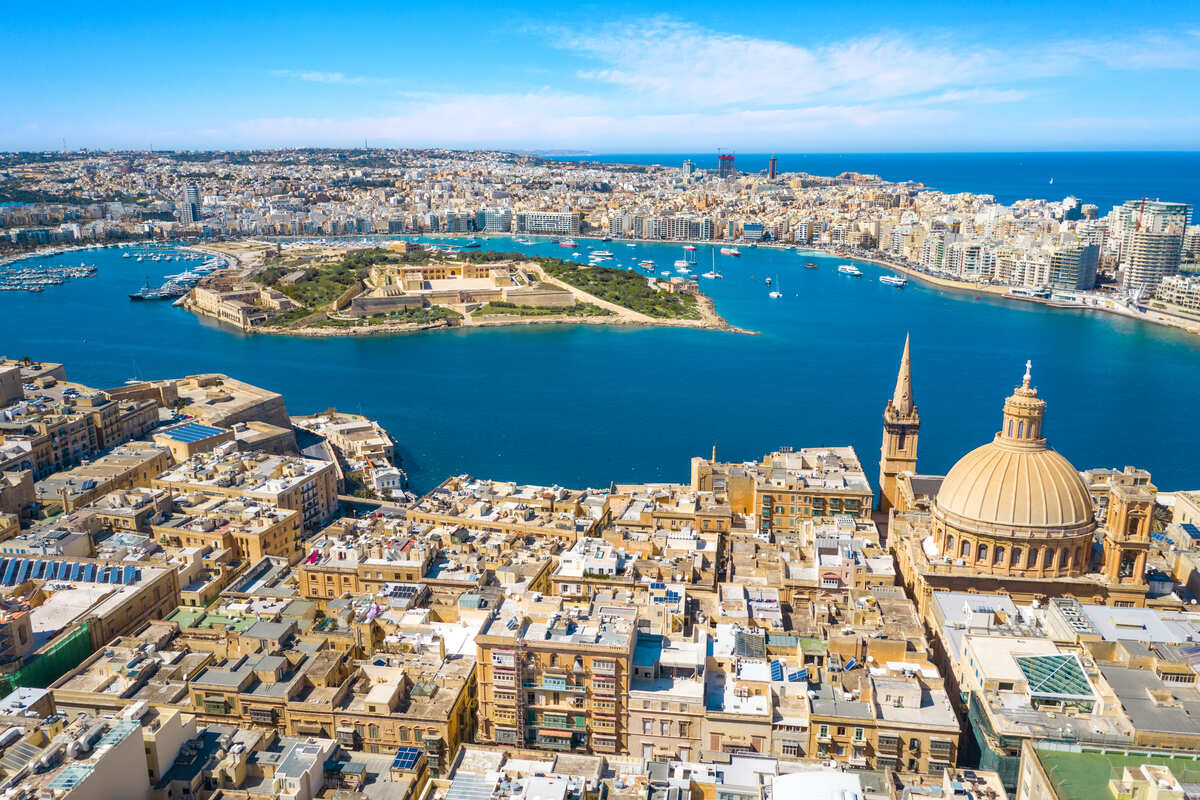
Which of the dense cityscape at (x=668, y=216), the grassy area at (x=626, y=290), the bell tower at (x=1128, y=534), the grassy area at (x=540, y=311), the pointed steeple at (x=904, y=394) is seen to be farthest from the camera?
the dense cityscape at (x=668, y=216)

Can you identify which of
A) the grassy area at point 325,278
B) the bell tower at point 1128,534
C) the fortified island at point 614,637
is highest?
the bell tower at point 1128,534

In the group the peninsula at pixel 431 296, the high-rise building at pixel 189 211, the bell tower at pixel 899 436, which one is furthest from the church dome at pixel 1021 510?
the high-rise building at pixel 189 211

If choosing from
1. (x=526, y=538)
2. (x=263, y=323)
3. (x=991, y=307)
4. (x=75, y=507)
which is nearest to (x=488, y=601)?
(x=526, y=538)

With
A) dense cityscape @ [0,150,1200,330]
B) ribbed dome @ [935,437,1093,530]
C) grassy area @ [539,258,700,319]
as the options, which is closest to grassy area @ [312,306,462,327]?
grassy area @ [539,258,700,319]

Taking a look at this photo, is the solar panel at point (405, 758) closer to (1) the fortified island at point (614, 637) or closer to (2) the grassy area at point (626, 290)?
(1) the fortified island at point (614, 637)

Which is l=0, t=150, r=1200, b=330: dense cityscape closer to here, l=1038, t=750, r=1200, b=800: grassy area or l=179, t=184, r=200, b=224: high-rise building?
l=179, t=184, r=200, b=224: high-rise building

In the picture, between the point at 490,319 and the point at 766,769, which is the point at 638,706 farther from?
the point at 490,319

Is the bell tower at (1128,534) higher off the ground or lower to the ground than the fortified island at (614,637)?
higher
